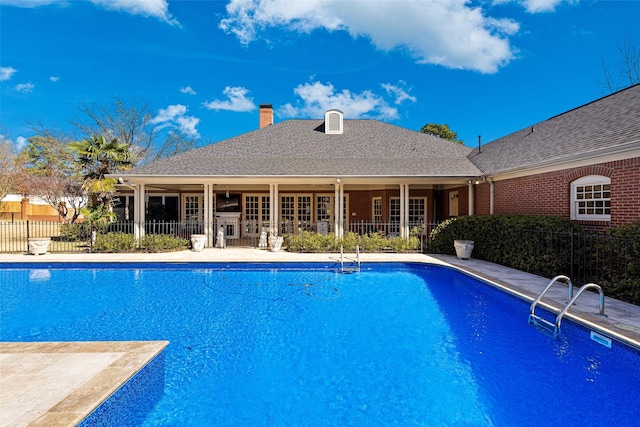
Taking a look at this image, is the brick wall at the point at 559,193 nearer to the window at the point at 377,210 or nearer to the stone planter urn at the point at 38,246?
the window at the point at 377,210

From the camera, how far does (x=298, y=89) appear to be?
3334cm

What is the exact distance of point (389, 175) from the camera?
14.2m

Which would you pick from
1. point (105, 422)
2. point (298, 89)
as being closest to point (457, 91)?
point (298, 89)

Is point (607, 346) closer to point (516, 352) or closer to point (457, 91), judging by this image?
point (516, 352)

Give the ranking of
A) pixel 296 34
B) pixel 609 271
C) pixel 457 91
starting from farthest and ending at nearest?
1. pixel 457 91
2. pixel 296 34
3. pixel 609 271

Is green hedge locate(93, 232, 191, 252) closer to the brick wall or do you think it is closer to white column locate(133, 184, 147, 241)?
white column locate(133, 184, 147, 241)

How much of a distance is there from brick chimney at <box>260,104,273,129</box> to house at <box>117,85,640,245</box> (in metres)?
0.07

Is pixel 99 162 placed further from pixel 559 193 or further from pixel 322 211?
pixel 559 193

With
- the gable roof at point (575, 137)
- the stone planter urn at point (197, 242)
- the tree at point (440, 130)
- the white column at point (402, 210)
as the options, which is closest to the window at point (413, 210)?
the white column at point (402, 210)

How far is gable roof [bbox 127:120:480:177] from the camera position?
1480cm

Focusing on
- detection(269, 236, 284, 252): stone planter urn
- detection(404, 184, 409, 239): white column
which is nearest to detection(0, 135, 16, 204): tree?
detection(269, 236, 284, 252): stone planter urn

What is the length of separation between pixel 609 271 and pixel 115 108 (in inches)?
1271

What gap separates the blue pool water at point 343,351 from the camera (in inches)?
155

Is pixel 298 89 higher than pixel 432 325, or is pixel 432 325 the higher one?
pixel 298 89
